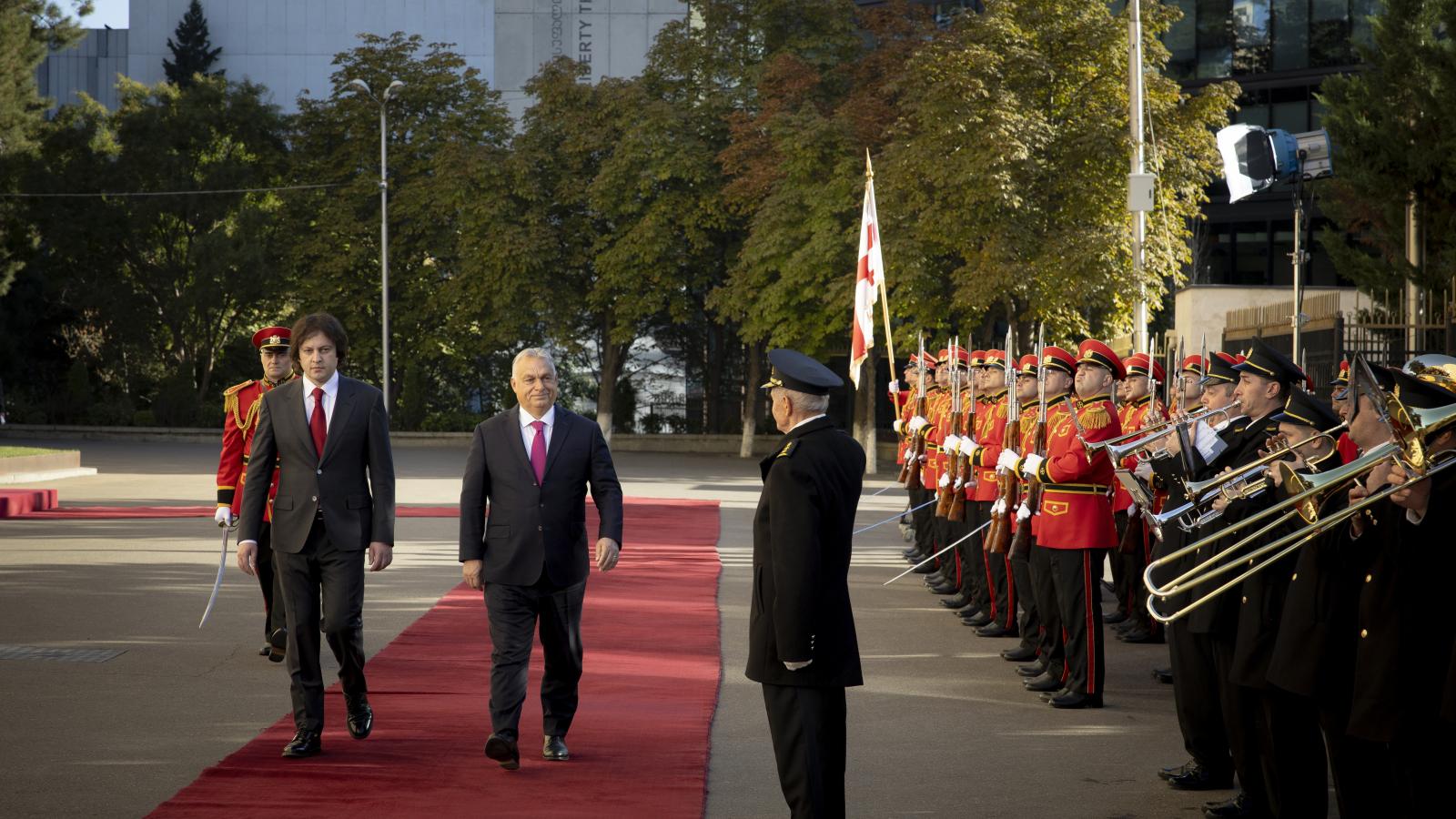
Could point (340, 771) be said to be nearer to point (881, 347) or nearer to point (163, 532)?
point (163, 532)

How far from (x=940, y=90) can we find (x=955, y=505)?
16933 mm

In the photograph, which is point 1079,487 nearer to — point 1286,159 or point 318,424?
point 318,424

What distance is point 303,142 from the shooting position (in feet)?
155

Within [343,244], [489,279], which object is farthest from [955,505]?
[343,244]

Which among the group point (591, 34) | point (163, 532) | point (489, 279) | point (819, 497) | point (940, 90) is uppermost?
point (591, 34)

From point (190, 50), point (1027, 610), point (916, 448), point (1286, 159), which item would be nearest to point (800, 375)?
point (1027, 610)

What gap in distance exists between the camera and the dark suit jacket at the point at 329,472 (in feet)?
24.6

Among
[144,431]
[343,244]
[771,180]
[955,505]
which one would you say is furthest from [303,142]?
[955,505]

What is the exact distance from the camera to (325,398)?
7.76 meters

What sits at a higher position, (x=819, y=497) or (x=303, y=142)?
(x=303, y=142)

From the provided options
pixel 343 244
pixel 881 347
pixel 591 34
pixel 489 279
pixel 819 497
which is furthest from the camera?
pixel 591 34

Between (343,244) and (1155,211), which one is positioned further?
(343,244)

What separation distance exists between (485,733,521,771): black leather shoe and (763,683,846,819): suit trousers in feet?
5.96

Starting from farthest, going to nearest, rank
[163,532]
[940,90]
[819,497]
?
[940,90] → [163,532] → [819,497]
